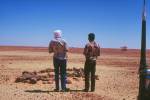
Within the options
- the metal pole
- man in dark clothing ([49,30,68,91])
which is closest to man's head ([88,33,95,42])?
man in dark clothing ([49,30,68,91])

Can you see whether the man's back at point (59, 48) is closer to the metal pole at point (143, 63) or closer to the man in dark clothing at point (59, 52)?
the man in dark clothing at point (59, 52)

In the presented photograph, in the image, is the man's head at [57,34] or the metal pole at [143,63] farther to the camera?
the man's head at [57,34]

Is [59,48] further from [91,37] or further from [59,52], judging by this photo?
[91,37]

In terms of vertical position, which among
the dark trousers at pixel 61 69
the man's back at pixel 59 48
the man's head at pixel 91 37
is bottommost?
the dark trousers at pixel 61 69

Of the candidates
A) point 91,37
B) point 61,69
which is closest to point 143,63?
point 91,37

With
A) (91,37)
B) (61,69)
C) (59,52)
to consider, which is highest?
(91,37)

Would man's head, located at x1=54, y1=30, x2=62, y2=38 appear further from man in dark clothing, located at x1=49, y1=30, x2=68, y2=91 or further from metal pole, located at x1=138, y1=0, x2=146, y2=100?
metal pole, located at x1=138, y1=0, x2=146, y2=100

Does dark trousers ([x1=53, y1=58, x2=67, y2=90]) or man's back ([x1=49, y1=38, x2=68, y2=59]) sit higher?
man's back ([x1=49, y1=38, x2=68, y2=59])

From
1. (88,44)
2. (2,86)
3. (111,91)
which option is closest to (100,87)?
(111,91)

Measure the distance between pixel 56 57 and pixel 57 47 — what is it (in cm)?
34

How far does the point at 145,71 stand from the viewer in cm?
726

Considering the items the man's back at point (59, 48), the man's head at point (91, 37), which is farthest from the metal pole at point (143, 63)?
the man's back at point (59, 48)

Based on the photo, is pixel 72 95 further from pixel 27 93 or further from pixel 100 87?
pixel 100 87

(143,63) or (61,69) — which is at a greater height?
(143,63)
